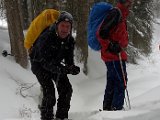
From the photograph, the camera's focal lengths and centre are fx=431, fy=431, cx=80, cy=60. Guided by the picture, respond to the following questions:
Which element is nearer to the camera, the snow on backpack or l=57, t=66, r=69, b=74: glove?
l=57, t=66, r=69, b=74: glove

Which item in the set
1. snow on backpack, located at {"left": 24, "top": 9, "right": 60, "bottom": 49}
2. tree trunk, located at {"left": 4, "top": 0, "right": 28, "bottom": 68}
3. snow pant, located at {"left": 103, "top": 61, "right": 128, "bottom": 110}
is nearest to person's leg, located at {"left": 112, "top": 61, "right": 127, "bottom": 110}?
snow pant, located at {"left": 103, "top": 61, "right": 128, "bottom": 110}

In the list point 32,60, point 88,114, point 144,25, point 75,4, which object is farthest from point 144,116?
point 144,25

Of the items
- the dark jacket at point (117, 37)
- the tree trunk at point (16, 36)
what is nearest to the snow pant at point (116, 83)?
the dark jacket at point (117, 37)

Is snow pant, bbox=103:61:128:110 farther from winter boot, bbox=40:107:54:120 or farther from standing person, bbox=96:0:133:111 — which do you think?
winter boot, bbox=40:107:54:120

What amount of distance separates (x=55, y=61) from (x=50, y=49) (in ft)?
0.69

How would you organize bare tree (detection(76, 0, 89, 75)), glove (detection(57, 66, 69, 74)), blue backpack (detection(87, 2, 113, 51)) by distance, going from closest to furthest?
glove (detection(57, 66, 69, 74)) → blue backpack (detection(87, 2, 113, 51)) → bare tree (detection(76, 0, 89, 75))

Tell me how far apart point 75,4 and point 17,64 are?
414cm

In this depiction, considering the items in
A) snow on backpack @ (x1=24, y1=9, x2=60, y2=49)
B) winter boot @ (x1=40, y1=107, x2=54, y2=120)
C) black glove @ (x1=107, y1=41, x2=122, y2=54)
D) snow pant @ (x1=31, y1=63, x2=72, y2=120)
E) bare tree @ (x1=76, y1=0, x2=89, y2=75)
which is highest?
snow on backpack @ (x1=24, y1=9, x2=60, y2=49)

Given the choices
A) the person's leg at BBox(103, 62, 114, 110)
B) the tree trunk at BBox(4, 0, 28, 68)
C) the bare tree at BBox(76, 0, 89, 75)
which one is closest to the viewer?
the person's leg at BBox(103, 62, 114, 110)

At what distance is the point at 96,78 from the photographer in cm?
1386

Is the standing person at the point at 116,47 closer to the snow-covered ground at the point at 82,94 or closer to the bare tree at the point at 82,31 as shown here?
the snow-covered ground at the point at 82,94

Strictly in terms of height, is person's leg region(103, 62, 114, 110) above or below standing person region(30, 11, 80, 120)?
below

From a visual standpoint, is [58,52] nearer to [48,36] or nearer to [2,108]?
[48,36]

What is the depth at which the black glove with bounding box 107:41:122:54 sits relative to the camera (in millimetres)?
6703
